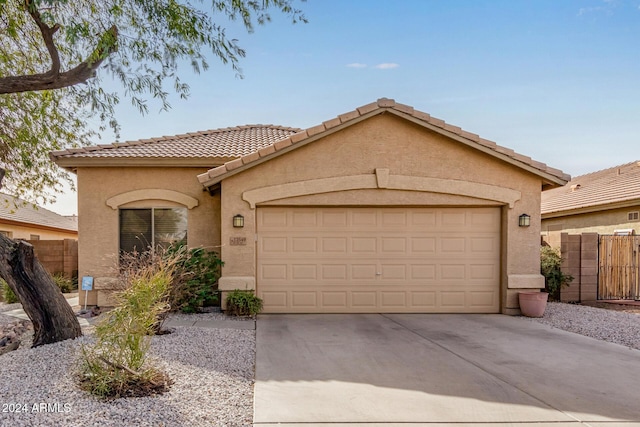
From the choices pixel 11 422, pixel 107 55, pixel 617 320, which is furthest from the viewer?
pixel 617 320

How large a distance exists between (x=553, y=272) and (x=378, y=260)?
499 centimetres

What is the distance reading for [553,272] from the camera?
37.8ft

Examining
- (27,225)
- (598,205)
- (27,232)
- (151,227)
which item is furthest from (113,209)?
(598,205)

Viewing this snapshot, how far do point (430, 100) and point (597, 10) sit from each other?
481cm

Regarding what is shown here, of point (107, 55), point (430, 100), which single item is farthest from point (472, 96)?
point (107, 55)

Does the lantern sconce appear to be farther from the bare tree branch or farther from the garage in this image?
the bare tree branch

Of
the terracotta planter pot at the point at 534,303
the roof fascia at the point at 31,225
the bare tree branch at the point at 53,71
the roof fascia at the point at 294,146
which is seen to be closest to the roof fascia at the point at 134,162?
the roof fascia at the point at 294,146

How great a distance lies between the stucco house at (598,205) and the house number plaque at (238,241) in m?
8.36

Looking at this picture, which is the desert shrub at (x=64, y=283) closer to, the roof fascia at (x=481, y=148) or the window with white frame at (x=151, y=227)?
the window with white frame at (x=151, y=227)

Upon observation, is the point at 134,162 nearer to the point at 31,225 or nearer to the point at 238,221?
the point at 238,221

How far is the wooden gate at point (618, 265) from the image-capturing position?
1209 centimetres

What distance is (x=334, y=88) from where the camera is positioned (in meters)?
12.2

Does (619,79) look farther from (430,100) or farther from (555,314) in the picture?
(555,314)

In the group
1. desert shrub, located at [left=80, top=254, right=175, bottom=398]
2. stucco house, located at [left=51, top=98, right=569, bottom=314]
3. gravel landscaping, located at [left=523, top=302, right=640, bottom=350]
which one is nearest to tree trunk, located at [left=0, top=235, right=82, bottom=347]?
desert shrub, located at [left=80, top=254, right=175, bottom=398]
